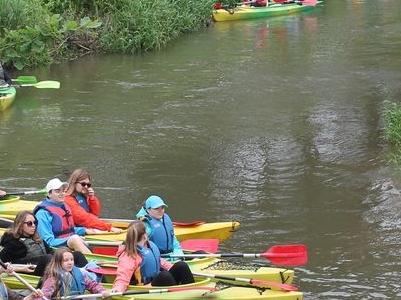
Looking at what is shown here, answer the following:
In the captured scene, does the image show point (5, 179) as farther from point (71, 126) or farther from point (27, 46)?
point (27, 46)

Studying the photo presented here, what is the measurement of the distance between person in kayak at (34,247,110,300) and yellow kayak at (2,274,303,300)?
0.32m

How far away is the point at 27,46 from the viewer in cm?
1972

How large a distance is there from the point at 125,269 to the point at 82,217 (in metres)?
1.66

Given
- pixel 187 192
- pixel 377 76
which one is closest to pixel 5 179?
pixel 187 192

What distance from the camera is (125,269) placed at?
23.9 feet

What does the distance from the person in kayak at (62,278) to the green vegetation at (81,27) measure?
42.6 ft

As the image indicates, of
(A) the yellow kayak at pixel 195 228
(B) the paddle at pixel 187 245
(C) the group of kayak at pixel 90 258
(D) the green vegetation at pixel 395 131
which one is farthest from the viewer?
(D) the green vegetation at pixel 395 131

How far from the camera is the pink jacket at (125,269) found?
7.21 meters

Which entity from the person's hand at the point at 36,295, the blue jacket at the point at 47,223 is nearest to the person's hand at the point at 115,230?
the blue jacket at the point at 47,223

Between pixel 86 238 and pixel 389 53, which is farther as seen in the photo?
pixel 389 53

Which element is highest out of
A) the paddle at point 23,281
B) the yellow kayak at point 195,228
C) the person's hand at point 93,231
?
the paddle at point 23,281

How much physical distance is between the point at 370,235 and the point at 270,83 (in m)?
8.25

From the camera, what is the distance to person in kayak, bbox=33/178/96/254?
820cm

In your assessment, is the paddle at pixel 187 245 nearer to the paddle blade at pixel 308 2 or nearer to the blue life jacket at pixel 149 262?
the blue life jacket at pixel 149 262
